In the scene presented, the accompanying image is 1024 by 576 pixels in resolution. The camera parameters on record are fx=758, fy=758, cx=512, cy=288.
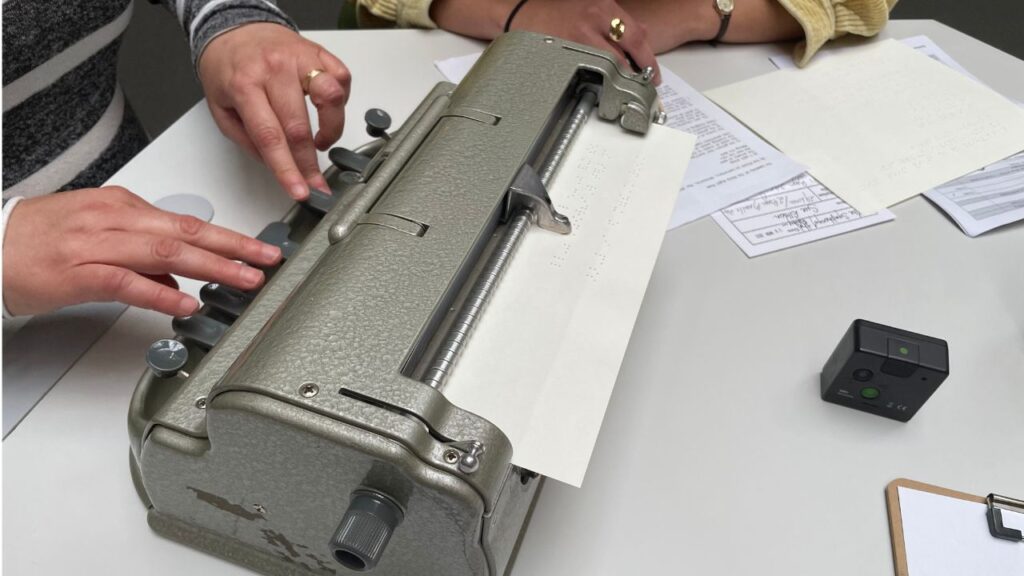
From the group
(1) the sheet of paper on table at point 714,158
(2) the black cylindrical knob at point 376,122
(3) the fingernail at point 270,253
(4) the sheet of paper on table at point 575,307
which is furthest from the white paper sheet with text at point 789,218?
(3) the fingernail at point 270,253

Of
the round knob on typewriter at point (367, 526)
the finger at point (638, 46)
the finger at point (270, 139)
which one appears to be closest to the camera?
the round knob on typewriter at point (367, 526)

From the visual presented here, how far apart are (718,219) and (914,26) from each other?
2.26 feet

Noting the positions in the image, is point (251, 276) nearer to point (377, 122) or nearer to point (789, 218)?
point (377, 122)

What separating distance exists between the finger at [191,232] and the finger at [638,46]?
27.2 inches

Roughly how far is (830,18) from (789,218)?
445mm

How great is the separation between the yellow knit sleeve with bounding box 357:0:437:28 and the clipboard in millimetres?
952

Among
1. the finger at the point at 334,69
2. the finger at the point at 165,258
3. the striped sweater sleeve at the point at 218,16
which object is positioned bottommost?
the finger at the point at 165,258

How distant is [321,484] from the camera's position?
52 centimetres

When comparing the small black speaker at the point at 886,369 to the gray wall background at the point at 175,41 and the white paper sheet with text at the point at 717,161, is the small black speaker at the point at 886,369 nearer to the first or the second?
the white paper sheet with text at the point at 717,161

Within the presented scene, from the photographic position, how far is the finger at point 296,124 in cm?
86

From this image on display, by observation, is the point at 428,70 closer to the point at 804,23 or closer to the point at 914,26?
the point at 804,23

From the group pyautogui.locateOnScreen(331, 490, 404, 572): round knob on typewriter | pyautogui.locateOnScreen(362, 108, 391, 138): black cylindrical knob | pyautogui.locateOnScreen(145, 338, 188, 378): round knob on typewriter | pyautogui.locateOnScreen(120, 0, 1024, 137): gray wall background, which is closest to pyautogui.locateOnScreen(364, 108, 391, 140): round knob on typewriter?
pyautogui.locateOnScreen(362, 108, 391, 138): black cylindrical knob

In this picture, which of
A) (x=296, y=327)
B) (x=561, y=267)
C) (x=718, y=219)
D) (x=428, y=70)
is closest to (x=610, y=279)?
(x=561, y=267)

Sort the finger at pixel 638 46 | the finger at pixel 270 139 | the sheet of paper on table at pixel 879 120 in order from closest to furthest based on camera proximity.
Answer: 1. the finger at pixel 270 139
2. the sheet of paper on table at pixel 879 120
3. the finger at pixel 638 46
